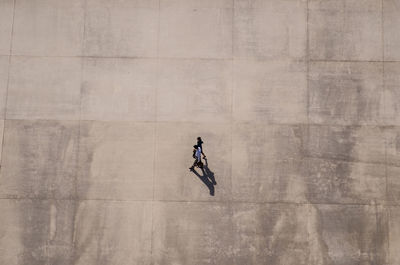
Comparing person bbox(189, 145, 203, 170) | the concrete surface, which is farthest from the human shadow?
person bbox(189, 145, 203, 170)

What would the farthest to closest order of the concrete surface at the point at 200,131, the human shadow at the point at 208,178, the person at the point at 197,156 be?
1. the human shadow at the point at 208,178
2. the concrete surface at the point at 200,131
3. the person at the point at 197,156

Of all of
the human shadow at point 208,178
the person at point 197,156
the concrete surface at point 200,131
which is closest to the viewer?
the person at point 197,156

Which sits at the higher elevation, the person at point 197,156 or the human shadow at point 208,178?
the person at point 197,156

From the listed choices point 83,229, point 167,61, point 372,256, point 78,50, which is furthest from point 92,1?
point 372,256

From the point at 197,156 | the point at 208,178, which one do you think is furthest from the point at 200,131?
the point at 208,178

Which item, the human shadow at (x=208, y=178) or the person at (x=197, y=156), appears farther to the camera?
the human shadow at (x=208, y=178)

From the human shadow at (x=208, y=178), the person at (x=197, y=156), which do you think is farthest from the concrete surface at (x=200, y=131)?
the person at (x=197, y=156)

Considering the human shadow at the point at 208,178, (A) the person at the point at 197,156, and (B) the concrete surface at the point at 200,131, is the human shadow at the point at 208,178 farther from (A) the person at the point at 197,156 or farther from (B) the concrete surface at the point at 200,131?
(A) the person at the point at 197,156

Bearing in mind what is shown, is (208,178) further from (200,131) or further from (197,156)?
(200,131)
